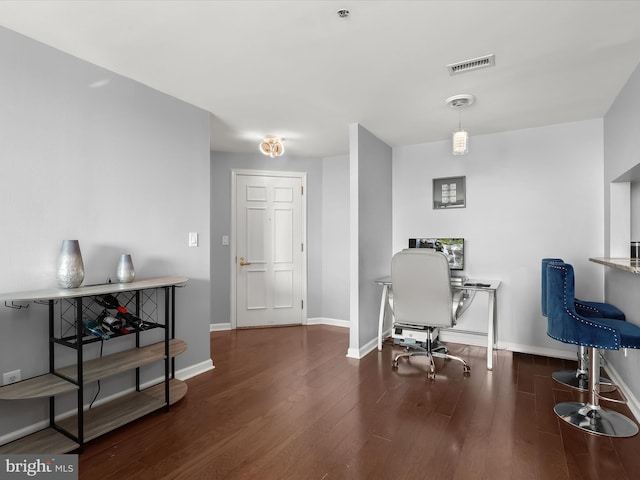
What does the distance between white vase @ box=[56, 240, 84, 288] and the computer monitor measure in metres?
3.44

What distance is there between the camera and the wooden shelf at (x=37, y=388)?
1.92 metres

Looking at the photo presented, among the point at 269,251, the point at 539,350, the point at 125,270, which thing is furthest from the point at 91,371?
the point at 539,350

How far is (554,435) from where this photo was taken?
7.38 feet

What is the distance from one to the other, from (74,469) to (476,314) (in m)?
3.92

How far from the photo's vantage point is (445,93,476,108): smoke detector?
119 inches

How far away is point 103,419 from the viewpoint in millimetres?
2307

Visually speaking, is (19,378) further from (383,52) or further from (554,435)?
(554,435)

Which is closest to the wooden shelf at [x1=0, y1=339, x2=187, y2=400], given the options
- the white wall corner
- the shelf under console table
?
the shelf under console table

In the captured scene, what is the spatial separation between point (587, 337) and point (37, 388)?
3318mm

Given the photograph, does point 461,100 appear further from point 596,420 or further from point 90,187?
point 90,187

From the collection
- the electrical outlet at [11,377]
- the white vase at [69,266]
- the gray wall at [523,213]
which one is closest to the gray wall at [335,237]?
the gray wall at [523,213]

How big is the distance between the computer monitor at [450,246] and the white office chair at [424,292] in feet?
2.74

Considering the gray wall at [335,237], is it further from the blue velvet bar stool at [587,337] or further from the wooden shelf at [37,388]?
the wooden shelf at [37,388]

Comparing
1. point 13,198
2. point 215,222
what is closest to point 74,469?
point 13,198
